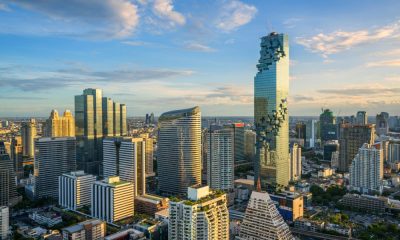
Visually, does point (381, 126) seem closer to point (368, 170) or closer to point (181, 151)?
point (368, 170)

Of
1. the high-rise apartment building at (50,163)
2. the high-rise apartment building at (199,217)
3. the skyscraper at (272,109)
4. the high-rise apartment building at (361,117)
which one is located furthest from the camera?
the high-rise apartment building at (361,117)

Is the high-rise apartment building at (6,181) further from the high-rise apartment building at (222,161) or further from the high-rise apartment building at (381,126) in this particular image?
the high-rise apartment building at (381,126)

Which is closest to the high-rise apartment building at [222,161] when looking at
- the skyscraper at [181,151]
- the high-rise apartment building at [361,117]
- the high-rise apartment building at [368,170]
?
the skyscraper at [181,151]

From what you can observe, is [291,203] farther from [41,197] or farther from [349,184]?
[41,197]

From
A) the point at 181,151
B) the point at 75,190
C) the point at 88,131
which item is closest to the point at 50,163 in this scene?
the point at 75,190

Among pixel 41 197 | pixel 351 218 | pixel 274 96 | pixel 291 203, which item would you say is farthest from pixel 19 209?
pixel 351 218

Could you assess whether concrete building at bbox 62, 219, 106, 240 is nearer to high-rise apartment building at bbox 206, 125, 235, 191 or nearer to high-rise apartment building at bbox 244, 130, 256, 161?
high-rise apartment building at bbox 206, 125, 235, 191
